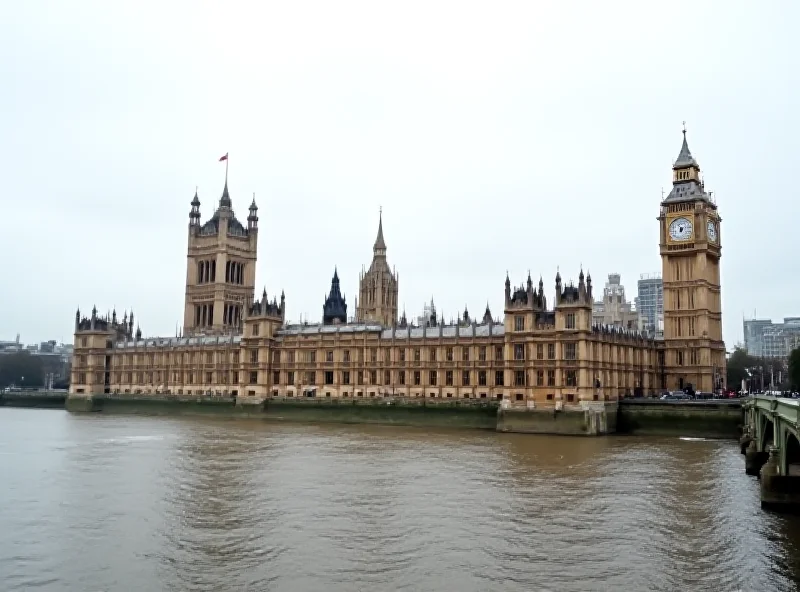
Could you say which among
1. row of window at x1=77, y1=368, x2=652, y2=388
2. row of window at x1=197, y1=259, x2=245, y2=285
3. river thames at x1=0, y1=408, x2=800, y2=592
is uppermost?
row of window at x1=197, y1=259, x2=245, y2=285

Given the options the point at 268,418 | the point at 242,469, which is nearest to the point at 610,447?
the point at 242,469

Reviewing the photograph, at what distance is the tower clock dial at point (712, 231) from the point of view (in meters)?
86.7

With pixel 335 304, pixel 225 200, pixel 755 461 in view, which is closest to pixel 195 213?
pixel 225 200

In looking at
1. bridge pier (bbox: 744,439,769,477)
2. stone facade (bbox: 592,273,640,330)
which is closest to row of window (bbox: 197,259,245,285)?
stone facade (bbox: 592,273,640,330)

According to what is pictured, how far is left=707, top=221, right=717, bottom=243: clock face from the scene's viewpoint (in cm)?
8681

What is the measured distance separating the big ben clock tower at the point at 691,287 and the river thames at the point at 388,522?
32.6 meters

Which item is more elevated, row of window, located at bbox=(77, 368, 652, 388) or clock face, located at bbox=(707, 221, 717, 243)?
clock face, located at bbox=(707, 221, 717, 243)

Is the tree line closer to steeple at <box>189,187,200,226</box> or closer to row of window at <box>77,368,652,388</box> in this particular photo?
row of window at <box>77,368,652,388</box>

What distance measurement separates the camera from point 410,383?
88.9m

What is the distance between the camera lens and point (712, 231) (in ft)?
A: 289

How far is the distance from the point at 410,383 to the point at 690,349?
32395 millimetres

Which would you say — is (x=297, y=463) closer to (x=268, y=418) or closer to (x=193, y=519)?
(x=193, y=519)

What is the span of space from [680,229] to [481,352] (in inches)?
1083

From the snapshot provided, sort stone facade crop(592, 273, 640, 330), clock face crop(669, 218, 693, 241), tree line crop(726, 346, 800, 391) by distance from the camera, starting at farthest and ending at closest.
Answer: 1. stone facade crop(592, 273, 640, 330)
2. tree line crop(726, 346, 800, 391)
3. clock face crop(669, 218, 693, 241)
